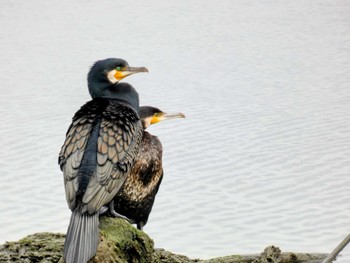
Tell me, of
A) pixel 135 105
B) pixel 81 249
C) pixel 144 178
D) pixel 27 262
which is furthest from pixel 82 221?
pixel 144 178

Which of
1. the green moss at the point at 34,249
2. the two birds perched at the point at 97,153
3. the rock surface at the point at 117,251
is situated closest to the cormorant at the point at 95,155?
the two birds perched at the point at 97,153

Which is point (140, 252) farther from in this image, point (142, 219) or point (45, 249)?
point (142, 219)

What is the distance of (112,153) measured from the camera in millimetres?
3100

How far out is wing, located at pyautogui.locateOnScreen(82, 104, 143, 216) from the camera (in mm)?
2955

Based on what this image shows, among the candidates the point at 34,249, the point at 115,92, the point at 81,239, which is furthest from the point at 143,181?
the point at 81,239

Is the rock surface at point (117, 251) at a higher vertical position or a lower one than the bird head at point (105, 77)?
lower

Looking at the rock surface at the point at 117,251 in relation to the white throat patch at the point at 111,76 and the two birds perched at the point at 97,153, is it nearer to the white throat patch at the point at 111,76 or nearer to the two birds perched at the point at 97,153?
the two birds perched at the point at 97,153

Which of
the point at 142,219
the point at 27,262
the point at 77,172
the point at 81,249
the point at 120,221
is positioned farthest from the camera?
the point at 142,219

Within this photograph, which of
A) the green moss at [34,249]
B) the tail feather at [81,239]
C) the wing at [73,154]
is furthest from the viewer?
the green moss at [34,249]

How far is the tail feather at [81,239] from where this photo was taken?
2.73 metres

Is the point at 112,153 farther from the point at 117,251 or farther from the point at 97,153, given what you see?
the point at 117,251

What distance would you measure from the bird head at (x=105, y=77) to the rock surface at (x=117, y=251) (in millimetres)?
695

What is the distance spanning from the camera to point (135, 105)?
3.59 m

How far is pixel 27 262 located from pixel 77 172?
0.70m
